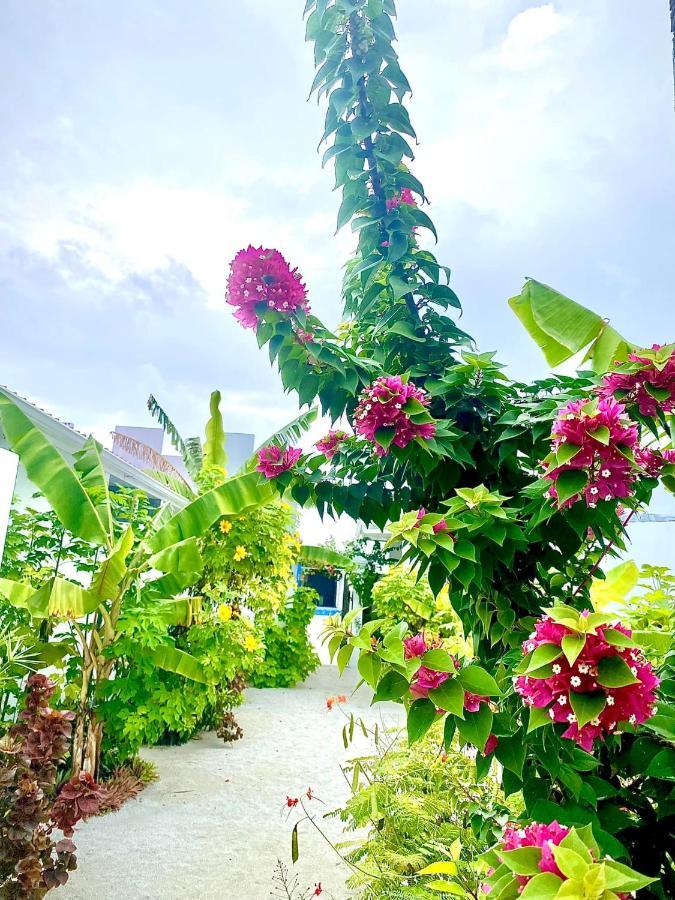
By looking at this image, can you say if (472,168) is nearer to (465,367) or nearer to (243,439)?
(465,367)

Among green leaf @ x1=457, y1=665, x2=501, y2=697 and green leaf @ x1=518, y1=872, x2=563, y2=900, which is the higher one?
green leaf @ x1=457, y1=665, x2=501, y2=697

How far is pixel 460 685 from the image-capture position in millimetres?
959

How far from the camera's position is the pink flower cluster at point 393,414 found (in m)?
1.28

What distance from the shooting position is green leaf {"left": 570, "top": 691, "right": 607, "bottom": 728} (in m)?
0.72

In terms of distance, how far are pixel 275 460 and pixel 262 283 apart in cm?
52

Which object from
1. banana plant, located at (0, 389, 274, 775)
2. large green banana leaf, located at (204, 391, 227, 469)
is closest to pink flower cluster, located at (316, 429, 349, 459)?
banana plant, located at (0, 389, 274, 775)

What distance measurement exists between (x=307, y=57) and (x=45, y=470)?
292 centimetres

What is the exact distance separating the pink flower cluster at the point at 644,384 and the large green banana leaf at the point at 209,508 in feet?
11.1

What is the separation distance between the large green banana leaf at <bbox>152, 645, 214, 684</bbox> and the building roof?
64.9 inches

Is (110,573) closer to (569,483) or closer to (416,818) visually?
(416,818)

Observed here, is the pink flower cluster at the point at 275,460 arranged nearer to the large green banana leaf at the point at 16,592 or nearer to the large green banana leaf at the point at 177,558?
the large green banana leaf at the point at 177,558

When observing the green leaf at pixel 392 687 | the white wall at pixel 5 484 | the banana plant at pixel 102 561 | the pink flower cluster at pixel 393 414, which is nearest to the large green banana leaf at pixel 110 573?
the banana plant at pixel 102 561

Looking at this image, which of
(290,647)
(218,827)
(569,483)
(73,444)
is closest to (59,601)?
(218,827)

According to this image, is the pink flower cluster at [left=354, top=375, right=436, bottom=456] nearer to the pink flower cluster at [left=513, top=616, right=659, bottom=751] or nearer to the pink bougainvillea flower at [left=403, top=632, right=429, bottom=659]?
the pink bougainvillea flower at [left=403, top=632, right=429, bottom=659]
